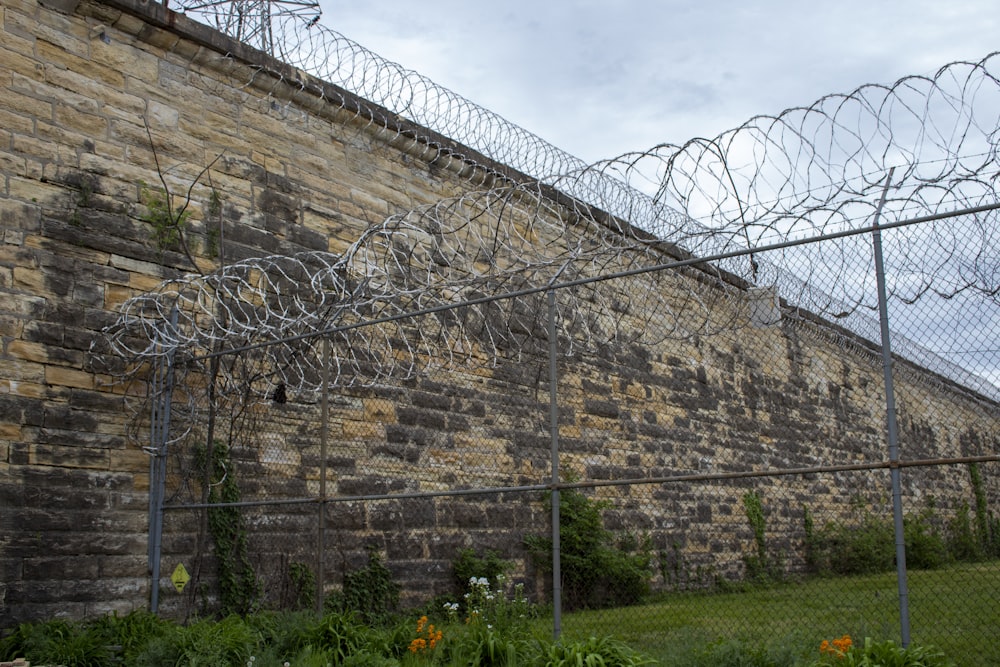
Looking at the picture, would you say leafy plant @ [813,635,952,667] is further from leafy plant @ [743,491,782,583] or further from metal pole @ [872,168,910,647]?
leafy plant @ [743,491,782,583]

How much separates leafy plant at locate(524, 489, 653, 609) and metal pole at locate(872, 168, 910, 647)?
5.36 m

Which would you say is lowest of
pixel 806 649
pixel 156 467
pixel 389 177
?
→ pixel 806 649

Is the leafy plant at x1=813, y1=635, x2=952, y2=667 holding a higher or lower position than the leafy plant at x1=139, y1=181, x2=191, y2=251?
lower

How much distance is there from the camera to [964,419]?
10.1 meters

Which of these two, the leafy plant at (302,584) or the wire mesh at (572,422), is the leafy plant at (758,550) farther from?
the leafy plant at (302,584)

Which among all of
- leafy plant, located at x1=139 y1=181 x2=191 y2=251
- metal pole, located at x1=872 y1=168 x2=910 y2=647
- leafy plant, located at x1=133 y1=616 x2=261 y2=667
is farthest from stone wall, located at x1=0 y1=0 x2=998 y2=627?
metal pole, located at x1=872 y1=168 x2=910 y2=647

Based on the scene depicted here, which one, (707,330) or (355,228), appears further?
(707,330)

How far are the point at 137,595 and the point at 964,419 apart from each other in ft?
26.3

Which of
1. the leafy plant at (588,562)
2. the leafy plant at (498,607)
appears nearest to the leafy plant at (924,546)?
the leafy plant at (588,562)

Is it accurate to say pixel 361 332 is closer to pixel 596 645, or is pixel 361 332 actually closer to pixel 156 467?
pixel 156 467

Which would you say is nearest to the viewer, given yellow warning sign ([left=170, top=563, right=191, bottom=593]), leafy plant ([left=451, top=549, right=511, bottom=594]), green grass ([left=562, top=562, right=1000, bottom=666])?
green grass ([left=562, top=562, right=1000, bottom=666])

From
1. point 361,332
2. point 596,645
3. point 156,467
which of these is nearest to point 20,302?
point 156,467

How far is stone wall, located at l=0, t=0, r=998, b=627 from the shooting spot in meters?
6.78

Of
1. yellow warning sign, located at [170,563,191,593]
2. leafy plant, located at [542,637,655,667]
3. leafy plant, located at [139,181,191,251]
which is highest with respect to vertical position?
leafy plant, located at [139,181,191,251]
